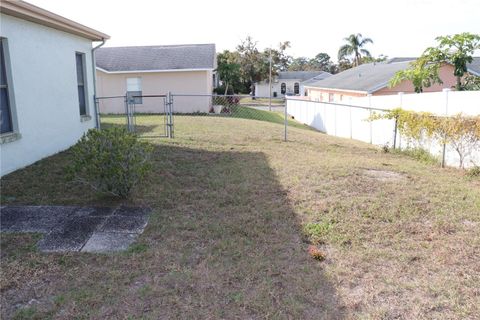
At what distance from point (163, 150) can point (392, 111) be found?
20.7ft

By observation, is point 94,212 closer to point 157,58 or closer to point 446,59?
point 446,59

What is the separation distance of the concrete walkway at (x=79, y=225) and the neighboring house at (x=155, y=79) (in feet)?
58.3

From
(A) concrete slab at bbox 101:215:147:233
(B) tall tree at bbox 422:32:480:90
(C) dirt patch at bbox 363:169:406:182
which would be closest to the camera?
(A) concrete slab at bbox 101:215:147:233

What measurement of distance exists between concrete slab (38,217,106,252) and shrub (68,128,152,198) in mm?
615

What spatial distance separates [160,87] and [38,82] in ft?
50.8

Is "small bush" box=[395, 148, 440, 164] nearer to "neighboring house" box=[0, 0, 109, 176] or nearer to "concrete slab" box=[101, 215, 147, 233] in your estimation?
"concrete slab" box=[101, 215, 147, 233]

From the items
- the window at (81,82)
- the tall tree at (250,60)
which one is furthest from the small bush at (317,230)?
the tall tree at (250,60)

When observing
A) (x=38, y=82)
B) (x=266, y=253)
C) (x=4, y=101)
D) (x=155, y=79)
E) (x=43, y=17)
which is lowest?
(x=266, y=253)

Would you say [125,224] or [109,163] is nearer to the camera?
[125,224]

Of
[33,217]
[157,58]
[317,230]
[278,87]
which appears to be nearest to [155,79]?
[157,58]

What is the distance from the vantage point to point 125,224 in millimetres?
4547

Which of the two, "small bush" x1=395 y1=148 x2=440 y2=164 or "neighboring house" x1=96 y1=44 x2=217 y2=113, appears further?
"neighboring house" x1=96 y1=44 x2=217 y2=113

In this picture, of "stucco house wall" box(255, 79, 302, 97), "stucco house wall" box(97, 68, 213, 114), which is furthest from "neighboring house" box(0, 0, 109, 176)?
"stucco house wall" box(255, 79, 302, 97)

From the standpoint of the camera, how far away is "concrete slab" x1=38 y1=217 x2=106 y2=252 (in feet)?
12.8
